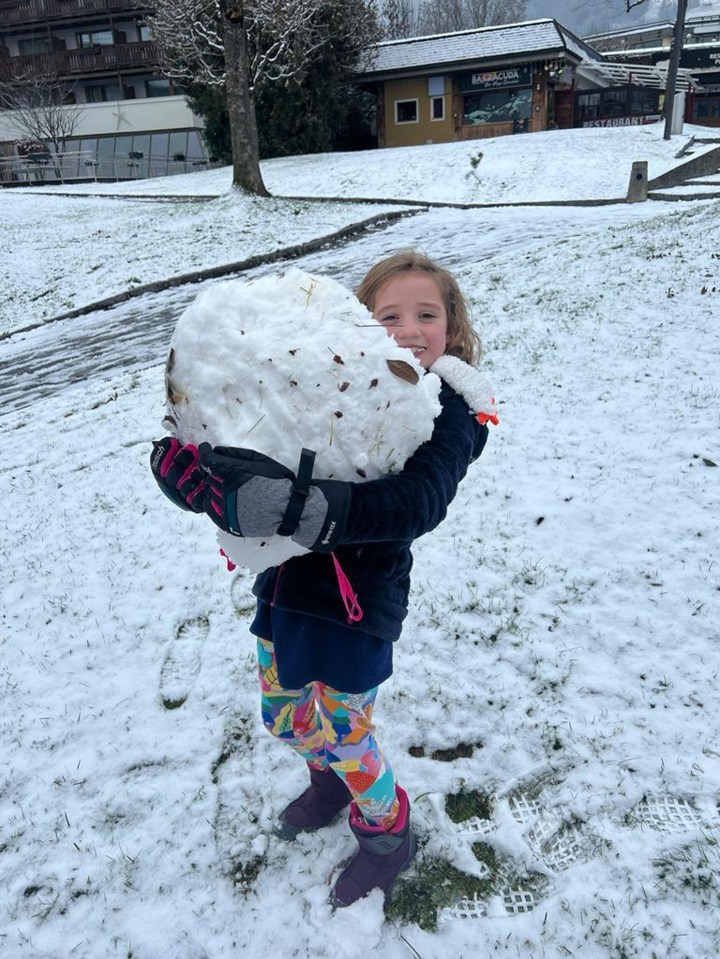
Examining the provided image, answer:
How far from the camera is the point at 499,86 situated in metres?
28.0

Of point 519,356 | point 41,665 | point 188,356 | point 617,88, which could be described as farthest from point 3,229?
point 617,88

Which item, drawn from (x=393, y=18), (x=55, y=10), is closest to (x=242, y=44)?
(x=393, y=18)

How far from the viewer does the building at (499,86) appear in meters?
27.1

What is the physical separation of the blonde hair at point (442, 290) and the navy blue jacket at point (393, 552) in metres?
0.27

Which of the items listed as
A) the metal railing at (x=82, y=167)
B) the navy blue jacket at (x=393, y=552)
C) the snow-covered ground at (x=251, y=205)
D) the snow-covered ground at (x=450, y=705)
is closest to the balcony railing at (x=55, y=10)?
the metal railing at (x=82, y=167)

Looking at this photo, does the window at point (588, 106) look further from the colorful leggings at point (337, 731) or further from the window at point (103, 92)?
the colorful leggings at point (337, 731)

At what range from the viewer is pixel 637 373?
5.50 metres

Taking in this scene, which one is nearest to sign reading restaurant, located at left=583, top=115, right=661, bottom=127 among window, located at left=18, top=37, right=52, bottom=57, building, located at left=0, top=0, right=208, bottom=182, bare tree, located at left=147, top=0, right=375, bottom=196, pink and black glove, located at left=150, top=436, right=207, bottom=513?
bare tree, located at left=147, top=0, right=375, bottom=196

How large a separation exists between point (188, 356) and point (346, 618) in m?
0.80

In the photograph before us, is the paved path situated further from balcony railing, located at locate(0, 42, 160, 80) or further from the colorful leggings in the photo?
balcony railing, located at locate(0, 42, 160, 80)

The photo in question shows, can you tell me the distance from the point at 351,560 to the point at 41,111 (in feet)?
132

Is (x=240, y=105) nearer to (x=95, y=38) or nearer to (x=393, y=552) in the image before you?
(x=393, y=552)

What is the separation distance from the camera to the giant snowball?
142 cm

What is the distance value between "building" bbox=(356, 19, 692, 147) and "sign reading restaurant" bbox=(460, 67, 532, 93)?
37mm
